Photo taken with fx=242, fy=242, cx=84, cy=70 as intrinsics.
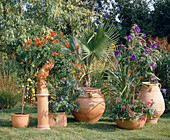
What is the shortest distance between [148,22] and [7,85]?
8.64 m

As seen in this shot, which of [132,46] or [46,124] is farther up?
[132,46]

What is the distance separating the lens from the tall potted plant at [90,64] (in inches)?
201

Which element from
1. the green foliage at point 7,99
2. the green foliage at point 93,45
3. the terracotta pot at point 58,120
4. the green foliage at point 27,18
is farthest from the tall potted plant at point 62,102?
the green foliage at point 7,99

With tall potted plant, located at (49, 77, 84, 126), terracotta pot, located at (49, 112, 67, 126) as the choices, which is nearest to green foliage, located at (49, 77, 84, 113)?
tall potted plant, located at (49, 77, 84, 126)

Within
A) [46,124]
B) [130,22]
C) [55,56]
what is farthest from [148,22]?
[46,124]

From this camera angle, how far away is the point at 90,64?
5.97 meters

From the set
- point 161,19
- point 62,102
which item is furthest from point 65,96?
point 161,19

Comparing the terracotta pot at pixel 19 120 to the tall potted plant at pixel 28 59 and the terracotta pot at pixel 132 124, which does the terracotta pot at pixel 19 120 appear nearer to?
the tall potted plant at pixel 28 59

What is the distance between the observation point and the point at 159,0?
1339 cm

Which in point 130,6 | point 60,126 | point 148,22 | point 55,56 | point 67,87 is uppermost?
point 130,6

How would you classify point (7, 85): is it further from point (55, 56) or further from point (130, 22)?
point (130, 22)

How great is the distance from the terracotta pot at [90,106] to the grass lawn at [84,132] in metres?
0.15

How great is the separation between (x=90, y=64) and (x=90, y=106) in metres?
1.28

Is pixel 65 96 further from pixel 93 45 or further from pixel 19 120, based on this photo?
pixel 93 45
